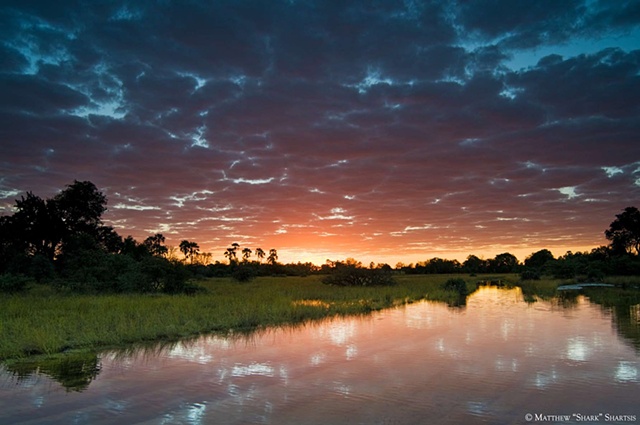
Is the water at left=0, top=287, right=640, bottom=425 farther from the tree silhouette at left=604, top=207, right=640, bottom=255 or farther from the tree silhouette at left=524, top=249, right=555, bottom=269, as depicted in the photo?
the tree silhouette at left=524, top=249, right=555, bottom=269

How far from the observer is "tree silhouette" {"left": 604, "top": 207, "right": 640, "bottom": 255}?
87.9m

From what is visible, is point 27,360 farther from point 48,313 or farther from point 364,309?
point 364,309

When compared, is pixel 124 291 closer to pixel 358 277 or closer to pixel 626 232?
pixel 358 277

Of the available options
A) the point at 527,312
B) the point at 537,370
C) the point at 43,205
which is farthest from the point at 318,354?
the point at 43,205

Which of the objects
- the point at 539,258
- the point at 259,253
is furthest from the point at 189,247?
the point at 539,258

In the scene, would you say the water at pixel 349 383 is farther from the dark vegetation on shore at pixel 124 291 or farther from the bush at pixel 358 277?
the bush at pixel 358 277

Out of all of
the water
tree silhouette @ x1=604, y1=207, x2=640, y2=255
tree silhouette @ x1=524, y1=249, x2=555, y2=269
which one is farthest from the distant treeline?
tree silhouette @ x1=524, y1=249, x2=555, y2=269

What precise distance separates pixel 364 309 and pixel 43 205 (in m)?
49.1

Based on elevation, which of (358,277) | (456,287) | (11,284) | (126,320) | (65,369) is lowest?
(65,369)

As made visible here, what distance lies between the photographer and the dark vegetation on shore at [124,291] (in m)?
17.0

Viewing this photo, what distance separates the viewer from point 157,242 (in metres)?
124

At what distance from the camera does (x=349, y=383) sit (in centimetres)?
1077

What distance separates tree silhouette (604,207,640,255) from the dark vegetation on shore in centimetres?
22

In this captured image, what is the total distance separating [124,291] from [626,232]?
95182mm
